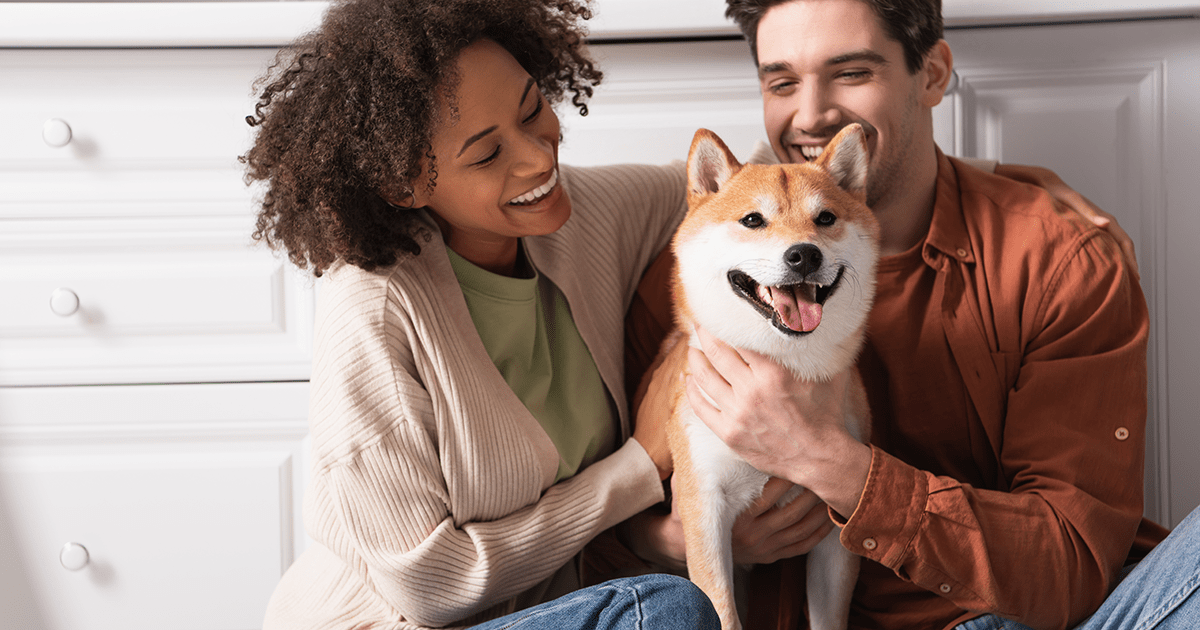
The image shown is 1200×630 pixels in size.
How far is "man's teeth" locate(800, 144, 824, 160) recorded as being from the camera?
4.33 ft

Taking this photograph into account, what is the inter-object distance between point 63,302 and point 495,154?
1021mm

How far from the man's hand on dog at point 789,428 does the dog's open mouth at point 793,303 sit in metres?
0.11

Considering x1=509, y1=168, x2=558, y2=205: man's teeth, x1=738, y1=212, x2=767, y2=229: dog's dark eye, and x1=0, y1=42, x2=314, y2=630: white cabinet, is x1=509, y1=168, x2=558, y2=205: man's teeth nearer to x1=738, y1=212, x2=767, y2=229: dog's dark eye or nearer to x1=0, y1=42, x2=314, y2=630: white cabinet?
x1=738, y1=212, x2=767, y2=229: dog's dark eye

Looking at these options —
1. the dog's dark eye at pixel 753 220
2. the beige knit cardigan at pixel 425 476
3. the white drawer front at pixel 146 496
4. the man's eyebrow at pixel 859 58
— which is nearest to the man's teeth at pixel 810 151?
the man's eyebrow at pixel 859 58

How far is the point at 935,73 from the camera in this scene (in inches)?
54.6

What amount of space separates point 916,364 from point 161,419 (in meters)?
1.45

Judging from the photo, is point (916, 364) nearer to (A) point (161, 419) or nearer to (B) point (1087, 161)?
(B) point (1087, 161)

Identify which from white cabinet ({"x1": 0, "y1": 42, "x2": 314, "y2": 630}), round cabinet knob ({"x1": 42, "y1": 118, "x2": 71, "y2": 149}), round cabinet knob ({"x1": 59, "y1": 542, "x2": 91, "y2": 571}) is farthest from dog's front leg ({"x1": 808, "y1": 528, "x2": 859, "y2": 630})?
round cabinet knob ({"x1": 42, "y1": 118, "x2": 71, "y2": 149})

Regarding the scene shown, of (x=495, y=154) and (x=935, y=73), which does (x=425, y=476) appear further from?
(x=935, y=73)

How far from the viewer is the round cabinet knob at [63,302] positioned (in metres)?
1.58

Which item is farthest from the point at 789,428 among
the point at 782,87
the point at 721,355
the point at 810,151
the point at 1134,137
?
the point at 1134,137

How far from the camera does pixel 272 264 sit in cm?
163

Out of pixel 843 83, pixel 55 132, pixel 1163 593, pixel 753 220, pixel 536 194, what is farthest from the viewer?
pixel 55 132

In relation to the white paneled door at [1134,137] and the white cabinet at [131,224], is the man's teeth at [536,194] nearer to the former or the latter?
the white cabinet at [131,224]
